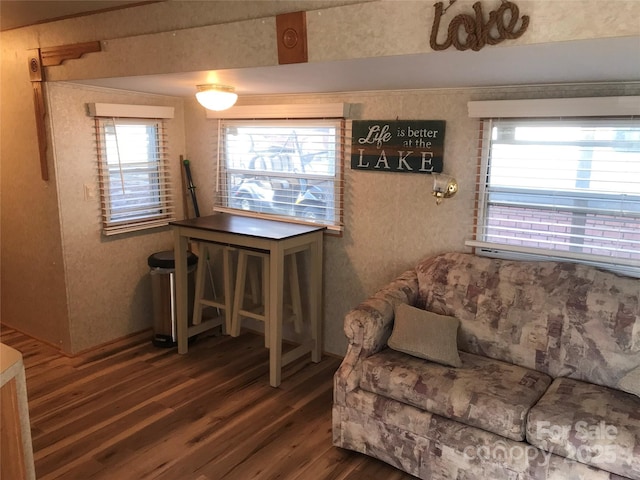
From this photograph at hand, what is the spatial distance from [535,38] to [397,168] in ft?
5.31

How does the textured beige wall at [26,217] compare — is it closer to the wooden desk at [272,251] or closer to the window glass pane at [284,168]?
the wooden desk at [272,251]

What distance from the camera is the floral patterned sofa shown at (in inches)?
83.4

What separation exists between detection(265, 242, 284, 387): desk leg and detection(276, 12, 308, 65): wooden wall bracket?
122 cm

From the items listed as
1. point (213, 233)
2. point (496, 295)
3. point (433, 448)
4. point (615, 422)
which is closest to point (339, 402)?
point (433, 448)

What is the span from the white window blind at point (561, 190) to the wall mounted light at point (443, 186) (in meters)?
0.17

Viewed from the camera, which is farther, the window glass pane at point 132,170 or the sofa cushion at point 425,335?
the window glass pane at point 132,170

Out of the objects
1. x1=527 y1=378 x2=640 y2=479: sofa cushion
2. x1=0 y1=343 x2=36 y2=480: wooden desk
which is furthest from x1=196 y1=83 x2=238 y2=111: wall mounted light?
x1=527 y1=378 x2=640 y2=479: sofa cushion

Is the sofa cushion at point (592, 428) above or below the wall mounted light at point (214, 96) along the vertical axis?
below

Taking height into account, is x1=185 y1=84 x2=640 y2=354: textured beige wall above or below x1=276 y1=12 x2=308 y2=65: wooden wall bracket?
below

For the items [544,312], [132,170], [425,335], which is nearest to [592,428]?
[544,312]

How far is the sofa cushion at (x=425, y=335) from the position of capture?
2625mm

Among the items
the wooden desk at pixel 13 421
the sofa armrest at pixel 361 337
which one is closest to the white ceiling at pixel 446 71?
the sofa armrest at pixel 361 337

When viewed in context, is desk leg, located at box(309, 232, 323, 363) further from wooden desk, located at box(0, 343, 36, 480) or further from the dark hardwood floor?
wooden desk, located at box(0, 343, 36, 480)

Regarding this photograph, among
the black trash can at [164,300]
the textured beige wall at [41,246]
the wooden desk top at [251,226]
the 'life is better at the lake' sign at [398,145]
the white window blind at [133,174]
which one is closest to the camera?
the 'life is better at the lake' sign at [398,145]
